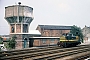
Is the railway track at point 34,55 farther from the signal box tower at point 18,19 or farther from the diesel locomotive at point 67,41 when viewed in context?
the signal box tower at point 18,19

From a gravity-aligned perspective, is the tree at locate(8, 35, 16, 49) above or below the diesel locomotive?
below

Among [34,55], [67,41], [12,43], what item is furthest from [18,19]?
[34,55]

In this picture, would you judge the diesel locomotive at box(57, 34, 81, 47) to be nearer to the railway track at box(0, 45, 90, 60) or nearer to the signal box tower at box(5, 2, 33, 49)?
the railway track at box(0, 45, 90, 60)

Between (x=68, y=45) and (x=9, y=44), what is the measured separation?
1459 cm

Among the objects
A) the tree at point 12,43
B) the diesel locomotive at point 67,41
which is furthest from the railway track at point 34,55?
the tree at point 12,43

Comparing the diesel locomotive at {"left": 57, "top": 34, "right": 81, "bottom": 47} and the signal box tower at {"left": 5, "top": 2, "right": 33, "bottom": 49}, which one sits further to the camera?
the signal box tower at {"left": 5, "top": 2, "right": 33, "bottom": 49}

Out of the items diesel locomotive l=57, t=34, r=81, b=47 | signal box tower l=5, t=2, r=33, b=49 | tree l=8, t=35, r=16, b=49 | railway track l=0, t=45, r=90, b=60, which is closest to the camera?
railway track l=0, t=45, r=90, b=60

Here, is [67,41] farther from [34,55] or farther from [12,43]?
[12,43]

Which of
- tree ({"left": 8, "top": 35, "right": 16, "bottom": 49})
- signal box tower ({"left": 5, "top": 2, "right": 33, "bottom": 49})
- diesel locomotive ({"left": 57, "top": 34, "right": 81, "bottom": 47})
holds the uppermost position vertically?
signal box tower ({"left": 5, "top": 2, "right": 33, "bottom": 49})

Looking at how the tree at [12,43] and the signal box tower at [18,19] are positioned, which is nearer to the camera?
the tree at [12,43]

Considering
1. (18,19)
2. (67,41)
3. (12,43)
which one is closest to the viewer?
(67,41)

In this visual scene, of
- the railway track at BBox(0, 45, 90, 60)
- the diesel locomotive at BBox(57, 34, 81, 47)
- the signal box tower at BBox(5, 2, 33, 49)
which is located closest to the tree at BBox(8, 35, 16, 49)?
the signal box tower at BBox(5, 2, 33, 49)

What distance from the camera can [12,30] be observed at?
28984mm

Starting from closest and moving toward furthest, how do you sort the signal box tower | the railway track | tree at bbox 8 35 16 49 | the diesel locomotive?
the railway track
the diesel locomotive
tree at bbox 8 35 16 49
the signal box tower
